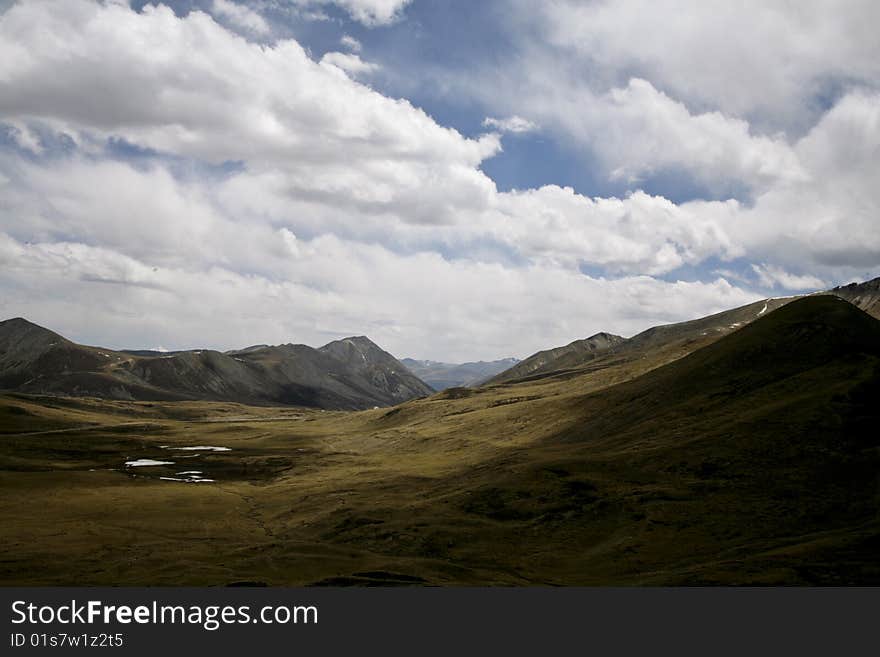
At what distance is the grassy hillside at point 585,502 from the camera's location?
189ft

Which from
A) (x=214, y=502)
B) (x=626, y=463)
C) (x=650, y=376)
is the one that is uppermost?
(x=650, y=376)

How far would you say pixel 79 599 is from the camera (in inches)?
1464

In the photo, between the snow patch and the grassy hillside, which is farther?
the snow patch

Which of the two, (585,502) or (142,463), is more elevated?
(585,502)

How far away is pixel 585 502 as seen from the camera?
7850cm

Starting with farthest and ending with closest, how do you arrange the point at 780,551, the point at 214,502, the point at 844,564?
the point at 214,502, the point at 780,551, the point at 844,564

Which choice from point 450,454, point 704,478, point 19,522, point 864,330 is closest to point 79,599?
point 19,522

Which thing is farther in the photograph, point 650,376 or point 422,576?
point 650,376

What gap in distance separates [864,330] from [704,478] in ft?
185

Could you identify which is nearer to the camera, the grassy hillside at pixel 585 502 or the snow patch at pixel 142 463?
the grassy hillside at pixel 585 502

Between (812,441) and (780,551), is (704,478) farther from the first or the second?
(780,551)

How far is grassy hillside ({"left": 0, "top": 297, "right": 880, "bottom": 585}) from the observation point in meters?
57.7

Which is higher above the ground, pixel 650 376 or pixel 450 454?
pixel 650 376

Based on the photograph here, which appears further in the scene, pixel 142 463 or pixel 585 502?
pixel 142 463
